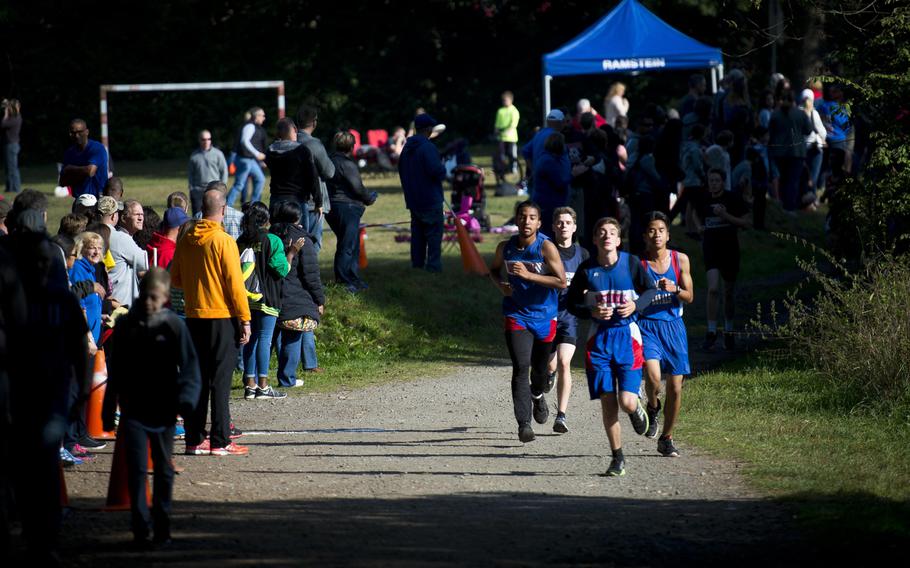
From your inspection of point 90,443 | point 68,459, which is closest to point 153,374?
point 68,459

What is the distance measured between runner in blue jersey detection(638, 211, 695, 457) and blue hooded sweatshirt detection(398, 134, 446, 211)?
7164mm

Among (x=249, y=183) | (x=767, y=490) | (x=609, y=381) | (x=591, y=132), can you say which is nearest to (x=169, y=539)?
(x=609, y=381)

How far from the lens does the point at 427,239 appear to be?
57.8 feet

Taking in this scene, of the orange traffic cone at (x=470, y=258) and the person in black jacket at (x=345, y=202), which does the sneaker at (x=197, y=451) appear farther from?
the orange traffic cone at (x=470, y=258)

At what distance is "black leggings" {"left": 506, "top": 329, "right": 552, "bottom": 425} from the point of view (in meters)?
10.3

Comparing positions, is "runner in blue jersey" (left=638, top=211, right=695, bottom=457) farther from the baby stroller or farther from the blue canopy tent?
the blue canopy tent

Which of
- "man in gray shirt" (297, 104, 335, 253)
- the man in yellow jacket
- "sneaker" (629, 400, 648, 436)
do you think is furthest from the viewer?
the man in yellow jacket

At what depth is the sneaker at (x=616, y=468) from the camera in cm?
943

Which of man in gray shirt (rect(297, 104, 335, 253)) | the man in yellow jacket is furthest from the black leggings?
the man in yellow jacket

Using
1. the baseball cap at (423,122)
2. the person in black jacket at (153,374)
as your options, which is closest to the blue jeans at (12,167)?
the baseball cap at (423,122)

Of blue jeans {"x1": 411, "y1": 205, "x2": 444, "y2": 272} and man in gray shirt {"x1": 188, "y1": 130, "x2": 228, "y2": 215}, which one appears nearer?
blue jeans {"x1": 411, "y1": 205, "x2": 444, "y2": 272}

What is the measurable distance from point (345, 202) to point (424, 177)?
128 cm

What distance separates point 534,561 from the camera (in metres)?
7.18

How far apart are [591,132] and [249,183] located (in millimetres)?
10670
